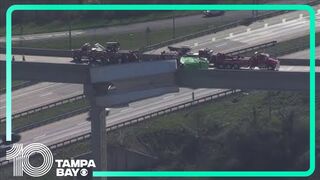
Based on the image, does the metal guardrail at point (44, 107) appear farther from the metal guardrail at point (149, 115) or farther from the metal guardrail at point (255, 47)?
the metal guardrail at point (255, 47)

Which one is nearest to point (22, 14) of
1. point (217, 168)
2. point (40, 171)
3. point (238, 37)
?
point (238, 37)

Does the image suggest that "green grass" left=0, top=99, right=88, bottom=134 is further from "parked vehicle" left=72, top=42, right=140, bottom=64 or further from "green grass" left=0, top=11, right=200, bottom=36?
"green grass" left=0, top=11, right=200, bottom=36

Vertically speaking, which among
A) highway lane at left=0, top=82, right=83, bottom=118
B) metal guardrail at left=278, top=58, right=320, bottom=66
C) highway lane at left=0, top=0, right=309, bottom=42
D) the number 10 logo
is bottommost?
the number 10 logo

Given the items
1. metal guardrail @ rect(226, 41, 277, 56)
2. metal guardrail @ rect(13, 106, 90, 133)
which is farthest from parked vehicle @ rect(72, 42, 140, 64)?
metal guardrail @ rect(226, 41, 277, 56)

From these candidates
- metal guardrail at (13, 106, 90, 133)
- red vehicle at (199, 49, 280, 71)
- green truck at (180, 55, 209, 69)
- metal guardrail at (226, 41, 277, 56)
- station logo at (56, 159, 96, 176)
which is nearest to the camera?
station logo at (56, 159, 96, 176)

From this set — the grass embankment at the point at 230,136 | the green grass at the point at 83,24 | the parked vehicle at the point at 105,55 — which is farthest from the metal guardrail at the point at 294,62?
the green grass at the point at 83,24

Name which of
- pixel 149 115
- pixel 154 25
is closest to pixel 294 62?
pixel 149 115

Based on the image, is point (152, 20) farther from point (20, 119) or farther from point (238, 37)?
point (20, 119)
